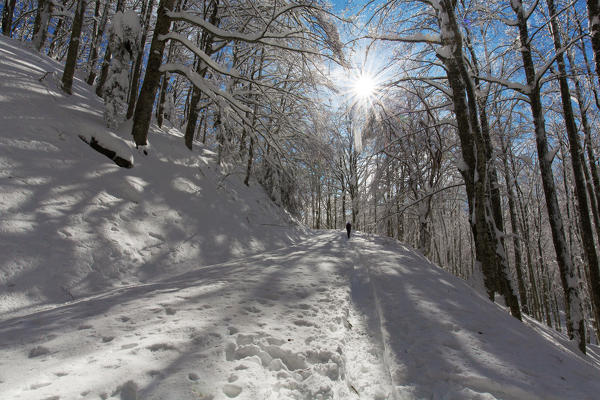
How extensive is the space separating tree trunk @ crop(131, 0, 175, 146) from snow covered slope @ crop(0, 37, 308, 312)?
389mm

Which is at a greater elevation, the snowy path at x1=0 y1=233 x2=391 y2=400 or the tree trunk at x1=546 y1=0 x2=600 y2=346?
the tree trunk at x1=546 y1=0 x2=600 y2=346

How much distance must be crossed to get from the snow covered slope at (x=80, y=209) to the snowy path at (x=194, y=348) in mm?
789

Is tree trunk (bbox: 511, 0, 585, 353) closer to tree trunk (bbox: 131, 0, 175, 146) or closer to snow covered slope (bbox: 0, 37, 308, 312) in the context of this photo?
snow covered slope (bbox: 0, 37, 308, 312)

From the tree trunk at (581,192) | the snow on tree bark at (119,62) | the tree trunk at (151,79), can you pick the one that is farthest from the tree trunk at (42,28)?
the tree trunk at (581,192)

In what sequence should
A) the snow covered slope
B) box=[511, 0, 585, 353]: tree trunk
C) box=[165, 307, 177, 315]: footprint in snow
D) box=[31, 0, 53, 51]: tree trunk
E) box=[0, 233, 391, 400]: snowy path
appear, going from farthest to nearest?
box=[31, 0, 53, 51]: tree trunk
box=[511, 0, 585, 353]: tree trunk
the snow covered slope
box=[165, 307, 177, 315]: footprint in snow
box=[0, 233, 391, 400]: snowy path

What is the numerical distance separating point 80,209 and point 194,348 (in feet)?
11.6

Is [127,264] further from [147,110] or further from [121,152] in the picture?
[147,110]

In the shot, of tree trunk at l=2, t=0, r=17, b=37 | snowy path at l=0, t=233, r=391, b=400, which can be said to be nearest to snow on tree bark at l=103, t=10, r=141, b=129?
snowy path at l=0, t=233, r=391, b=400

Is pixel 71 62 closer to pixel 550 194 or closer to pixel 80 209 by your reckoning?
pixel 80 209

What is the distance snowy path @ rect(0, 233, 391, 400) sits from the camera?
1.46 meters

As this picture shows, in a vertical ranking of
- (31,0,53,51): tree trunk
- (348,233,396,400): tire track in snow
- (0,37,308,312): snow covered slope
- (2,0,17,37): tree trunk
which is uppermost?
(2,0,17,37): tree trunk

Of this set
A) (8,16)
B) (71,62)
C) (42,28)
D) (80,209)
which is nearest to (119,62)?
(71,62)

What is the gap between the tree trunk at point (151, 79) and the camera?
667cm

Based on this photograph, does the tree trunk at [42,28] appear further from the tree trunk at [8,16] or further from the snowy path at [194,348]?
the snowy path at [194,348]
